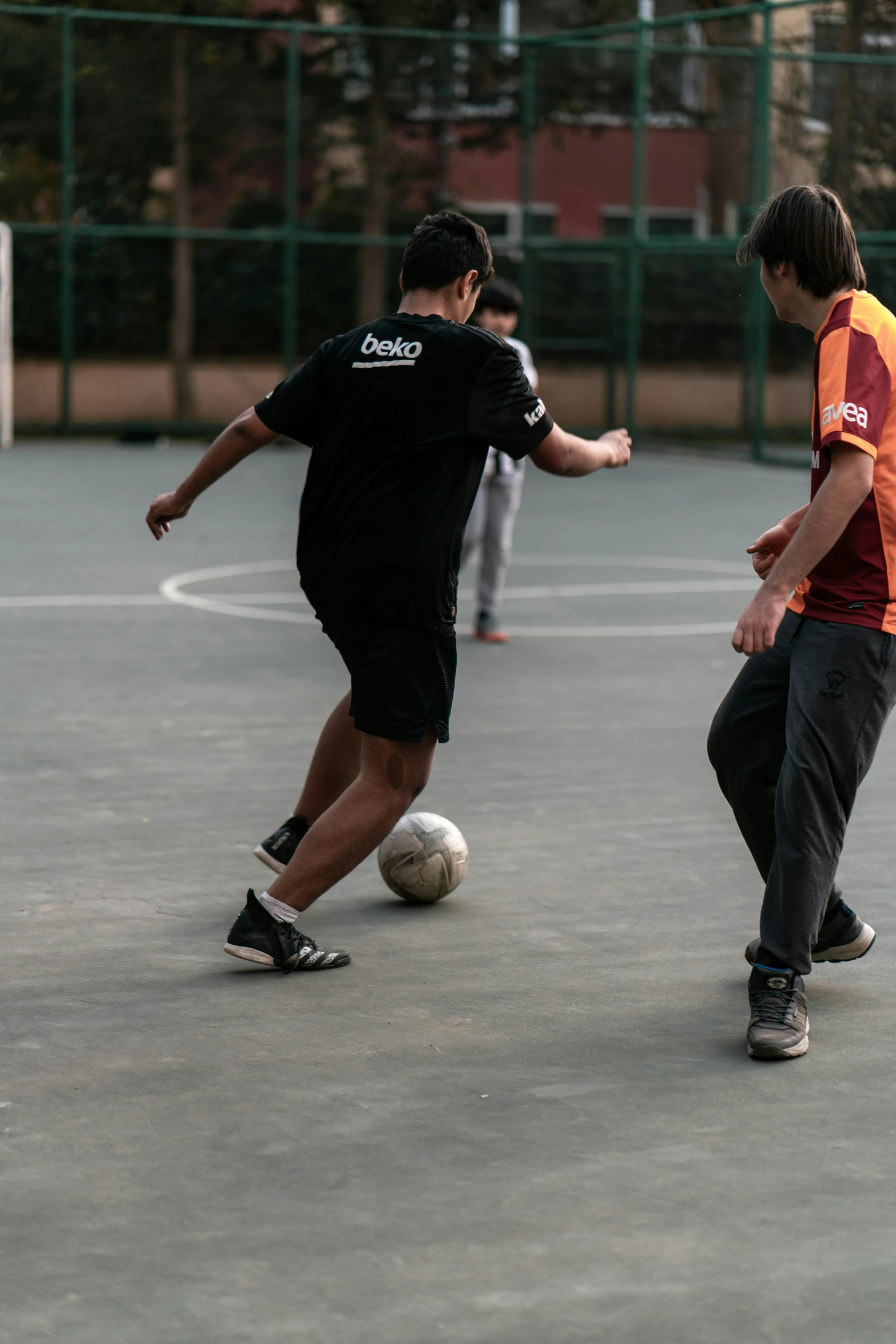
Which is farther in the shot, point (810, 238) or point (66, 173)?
point (66, 173)

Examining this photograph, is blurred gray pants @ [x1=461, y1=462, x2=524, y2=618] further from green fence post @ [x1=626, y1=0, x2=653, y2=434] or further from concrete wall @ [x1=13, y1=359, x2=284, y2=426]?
concrete wall @ [x1=13, y1=359, x2=284, y2=426]

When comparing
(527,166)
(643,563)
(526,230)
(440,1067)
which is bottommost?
(643,563)

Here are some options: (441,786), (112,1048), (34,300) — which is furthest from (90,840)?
(34,300)

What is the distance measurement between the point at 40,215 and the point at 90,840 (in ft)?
68.1

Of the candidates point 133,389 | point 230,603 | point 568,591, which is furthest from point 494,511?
point 133,389

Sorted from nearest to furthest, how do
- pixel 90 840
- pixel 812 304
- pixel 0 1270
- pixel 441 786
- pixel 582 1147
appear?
1. pixel 0 1270
2. pixel 582 1147
3. pixel 812 304
4. pixel 90 840
5. pixel 441 786

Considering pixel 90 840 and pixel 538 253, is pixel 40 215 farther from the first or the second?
pixel 90 840

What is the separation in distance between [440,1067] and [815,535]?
1361 mm

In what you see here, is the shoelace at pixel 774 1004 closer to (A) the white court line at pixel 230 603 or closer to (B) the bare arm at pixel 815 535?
(B) the bare arm at pixel 815 535

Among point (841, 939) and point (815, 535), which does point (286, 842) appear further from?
point (815, 535)

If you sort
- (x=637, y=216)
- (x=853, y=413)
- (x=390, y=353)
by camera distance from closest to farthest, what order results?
1. (x=853, y=413)
2. (x=390, y=353)
3. (x=637, y=216)

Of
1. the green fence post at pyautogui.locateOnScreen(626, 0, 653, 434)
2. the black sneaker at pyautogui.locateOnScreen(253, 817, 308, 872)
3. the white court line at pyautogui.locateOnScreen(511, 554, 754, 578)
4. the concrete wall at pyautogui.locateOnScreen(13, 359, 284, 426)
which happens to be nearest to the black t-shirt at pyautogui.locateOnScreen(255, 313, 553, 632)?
the black sneaker at pyautogui.locateOnScreen(253, 817, 308, 872)

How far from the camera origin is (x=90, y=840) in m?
6.27

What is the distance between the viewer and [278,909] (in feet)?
16.1
